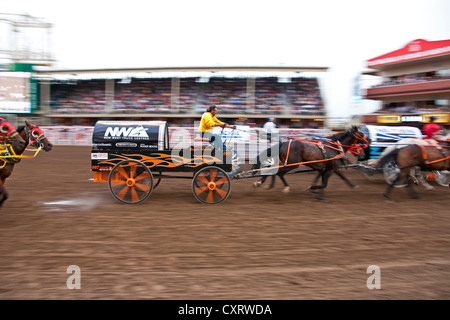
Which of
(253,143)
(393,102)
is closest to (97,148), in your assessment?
(253,143)

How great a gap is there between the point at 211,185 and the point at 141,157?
1453mm

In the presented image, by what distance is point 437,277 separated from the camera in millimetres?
3414

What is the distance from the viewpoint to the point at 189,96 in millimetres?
27234

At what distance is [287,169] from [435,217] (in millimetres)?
2838

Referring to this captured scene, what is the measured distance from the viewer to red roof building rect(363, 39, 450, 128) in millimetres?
19469

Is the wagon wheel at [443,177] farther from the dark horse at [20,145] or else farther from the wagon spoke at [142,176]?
the dark horse at [20,145]

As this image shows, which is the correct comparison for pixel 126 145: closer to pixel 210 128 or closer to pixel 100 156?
pixel 100 156

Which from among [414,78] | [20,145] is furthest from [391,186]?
[414,78]

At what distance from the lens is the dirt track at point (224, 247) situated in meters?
3.09

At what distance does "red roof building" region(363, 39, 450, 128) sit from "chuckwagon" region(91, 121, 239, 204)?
1700 cm

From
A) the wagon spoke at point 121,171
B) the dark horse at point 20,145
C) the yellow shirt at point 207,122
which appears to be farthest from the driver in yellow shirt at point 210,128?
the dark horse at point 20,145

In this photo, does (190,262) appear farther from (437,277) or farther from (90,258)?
(437,277)

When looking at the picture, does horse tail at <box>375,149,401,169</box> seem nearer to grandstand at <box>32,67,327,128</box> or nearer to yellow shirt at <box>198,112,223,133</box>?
yellow shirt at <box>198,112,223,133</box>

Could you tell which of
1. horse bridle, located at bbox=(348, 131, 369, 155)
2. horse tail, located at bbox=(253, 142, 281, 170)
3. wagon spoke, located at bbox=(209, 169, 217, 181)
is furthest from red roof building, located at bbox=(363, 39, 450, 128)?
wagon spoke, located at bbox=(209, 169, 217, 181)
